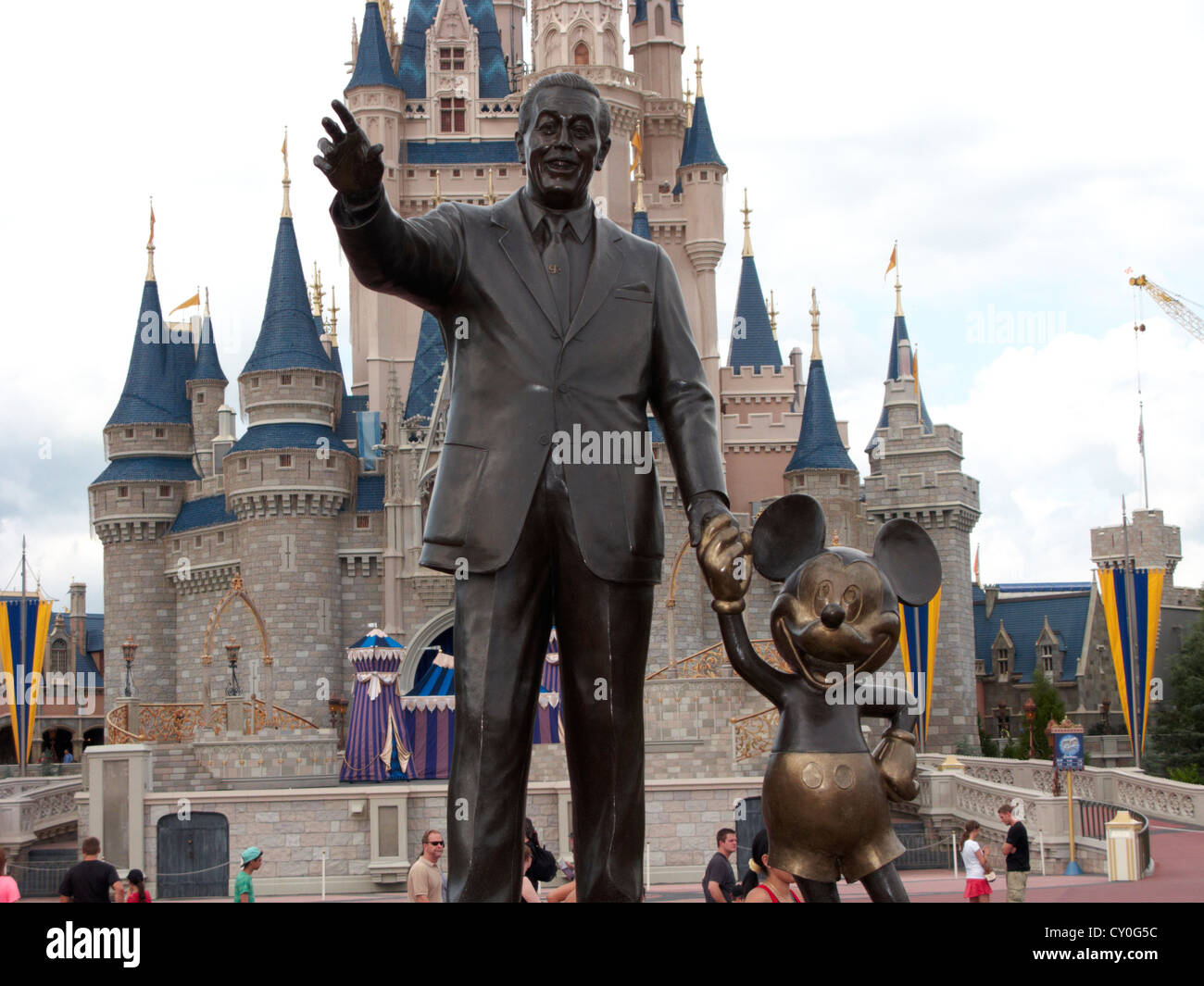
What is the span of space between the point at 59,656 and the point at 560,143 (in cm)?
6131

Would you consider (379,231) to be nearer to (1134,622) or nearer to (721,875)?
(721,875)

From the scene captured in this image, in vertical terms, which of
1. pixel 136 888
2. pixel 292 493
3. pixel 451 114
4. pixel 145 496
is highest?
pixel 451 114

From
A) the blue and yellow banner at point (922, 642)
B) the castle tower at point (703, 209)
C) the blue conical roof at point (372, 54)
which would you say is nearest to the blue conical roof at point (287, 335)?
the blue conical roof at point (372, 54)

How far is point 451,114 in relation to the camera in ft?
160

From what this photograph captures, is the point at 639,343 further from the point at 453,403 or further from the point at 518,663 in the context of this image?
the point at 518,663

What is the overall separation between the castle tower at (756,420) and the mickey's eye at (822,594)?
38.8 m

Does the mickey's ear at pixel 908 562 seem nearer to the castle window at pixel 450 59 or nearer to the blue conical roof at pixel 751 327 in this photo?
the blue conical roof at pixel 751 327

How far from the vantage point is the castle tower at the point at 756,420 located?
45.2 m

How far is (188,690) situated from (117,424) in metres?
8.78

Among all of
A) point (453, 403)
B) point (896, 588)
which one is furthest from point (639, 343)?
point (896, 588)

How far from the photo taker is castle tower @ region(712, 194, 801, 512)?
45.2m

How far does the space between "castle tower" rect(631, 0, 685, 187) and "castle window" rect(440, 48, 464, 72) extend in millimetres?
5604

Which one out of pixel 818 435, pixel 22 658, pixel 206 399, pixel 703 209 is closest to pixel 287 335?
pixel 206 399

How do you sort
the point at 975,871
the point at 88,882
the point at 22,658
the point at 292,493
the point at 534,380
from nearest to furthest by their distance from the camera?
the point at 534,380 < the point at 88,882 < the point at 975,871 < the point at 22,658 < the point at 292,493
